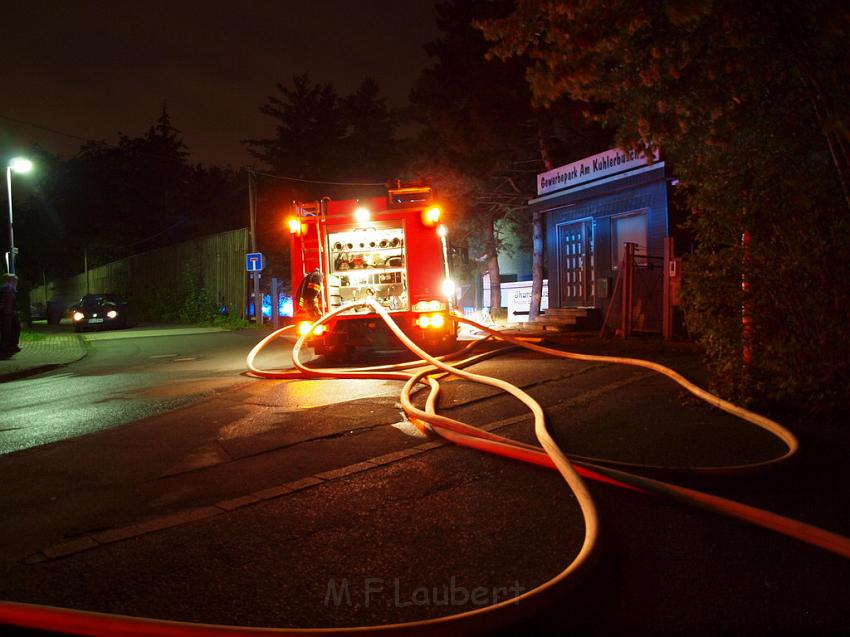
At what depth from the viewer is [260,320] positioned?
82.7 feet

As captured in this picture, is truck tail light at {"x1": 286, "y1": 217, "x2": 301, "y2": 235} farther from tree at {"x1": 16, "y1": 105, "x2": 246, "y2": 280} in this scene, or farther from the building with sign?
tree at {"x1": 16, "y1": 105, "x2": 246, "y2": 280}

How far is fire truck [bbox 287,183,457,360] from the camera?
11.7m

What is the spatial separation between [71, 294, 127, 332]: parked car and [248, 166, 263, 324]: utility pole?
6.27 metres

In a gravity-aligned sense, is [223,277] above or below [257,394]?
above

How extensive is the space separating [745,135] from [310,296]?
25.3 ft

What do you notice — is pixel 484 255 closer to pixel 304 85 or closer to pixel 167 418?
pixel 167 418

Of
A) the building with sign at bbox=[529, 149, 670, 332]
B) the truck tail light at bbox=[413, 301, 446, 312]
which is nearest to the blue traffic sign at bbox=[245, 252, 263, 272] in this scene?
the building with sign at bbox=[529, 149, 670, 332]

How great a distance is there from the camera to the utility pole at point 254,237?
24.2 metres

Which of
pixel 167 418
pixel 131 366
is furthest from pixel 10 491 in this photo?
pixel 131 366

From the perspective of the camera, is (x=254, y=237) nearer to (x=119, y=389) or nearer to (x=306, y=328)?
(x=306, y=328)

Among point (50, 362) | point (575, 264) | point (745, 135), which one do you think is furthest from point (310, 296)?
point (575, 264)

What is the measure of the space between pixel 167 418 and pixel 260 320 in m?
18.4

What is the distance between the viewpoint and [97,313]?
26859 mm

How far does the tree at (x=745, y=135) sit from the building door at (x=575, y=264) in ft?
41.2
